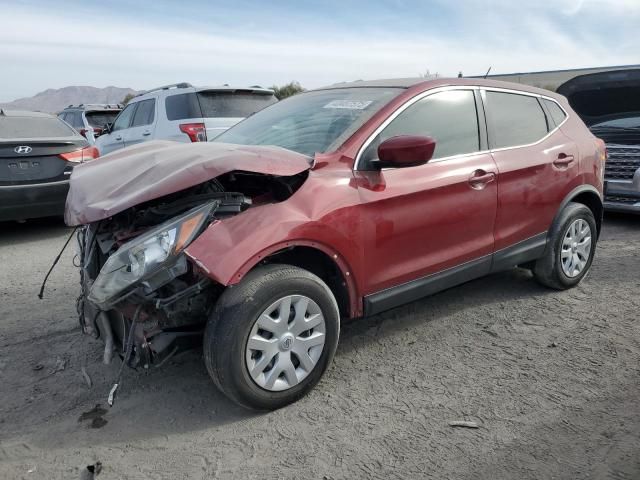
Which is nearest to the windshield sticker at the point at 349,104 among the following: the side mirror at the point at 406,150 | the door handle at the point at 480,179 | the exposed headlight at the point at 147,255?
the side mirror at the point at 406,150

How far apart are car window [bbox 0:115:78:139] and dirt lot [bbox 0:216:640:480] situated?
2796 mm

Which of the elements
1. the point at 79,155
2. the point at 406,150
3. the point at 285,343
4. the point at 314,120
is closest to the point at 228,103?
the point at 79,155

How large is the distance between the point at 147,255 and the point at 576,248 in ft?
11.3

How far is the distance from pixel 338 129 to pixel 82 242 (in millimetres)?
1679

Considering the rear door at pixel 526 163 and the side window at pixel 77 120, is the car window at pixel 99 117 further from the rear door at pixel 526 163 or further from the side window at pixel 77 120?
the rear door at pixel 526 163

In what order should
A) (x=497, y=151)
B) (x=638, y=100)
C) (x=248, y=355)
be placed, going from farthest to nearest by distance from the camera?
(x=638, y=100), (x=497, y=151), (x=248, y=355)

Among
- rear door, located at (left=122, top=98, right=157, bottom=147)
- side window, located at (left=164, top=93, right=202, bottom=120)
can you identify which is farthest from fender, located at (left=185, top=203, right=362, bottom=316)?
rear door, located at (left=122, top=98, right=157, bottom=147)

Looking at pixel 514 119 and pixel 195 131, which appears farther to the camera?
pixel 195 131

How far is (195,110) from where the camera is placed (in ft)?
26.3

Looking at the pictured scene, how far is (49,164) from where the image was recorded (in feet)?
20.0

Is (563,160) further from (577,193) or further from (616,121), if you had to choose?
(616,121)

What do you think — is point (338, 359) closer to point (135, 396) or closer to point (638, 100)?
point (135, 396)

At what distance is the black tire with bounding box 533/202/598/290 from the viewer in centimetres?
417

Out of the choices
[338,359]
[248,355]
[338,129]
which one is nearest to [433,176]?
[338,129]
